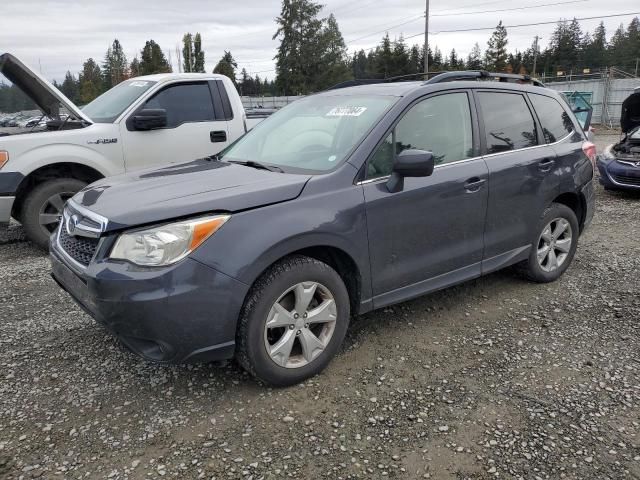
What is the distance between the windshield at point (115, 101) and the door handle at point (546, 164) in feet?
15.1

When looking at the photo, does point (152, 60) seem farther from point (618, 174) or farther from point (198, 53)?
point (618, 174)

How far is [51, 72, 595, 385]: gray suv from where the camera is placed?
267 centimetres

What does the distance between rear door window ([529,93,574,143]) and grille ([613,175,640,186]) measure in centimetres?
487

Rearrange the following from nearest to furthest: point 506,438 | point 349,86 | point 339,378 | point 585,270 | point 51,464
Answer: point 51,464, point 506,438, point 339,378, point 349,86, point 585,270

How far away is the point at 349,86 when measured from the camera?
14.2 ft

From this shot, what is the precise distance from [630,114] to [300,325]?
30.8 feet

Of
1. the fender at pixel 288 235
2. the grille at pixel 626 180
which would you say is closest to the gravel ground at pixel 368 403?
the fender at pixel 288 235

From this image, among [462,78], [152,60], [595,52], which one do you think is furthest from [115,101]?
[595,52]

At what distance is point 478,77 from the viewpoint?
4.21 meters

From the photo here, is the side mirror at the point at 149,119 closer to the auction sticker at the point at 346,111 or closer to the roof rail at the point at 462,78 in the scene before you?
the roof rail at the point at 462,78

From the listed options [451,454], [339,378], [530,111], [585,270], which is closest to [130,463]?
[339,378]

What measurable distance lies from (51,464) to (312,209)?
1.83m

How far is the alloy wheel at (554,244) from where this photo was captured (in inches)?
179

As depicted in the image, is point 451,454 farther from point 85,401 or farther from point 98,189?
point 98,189
